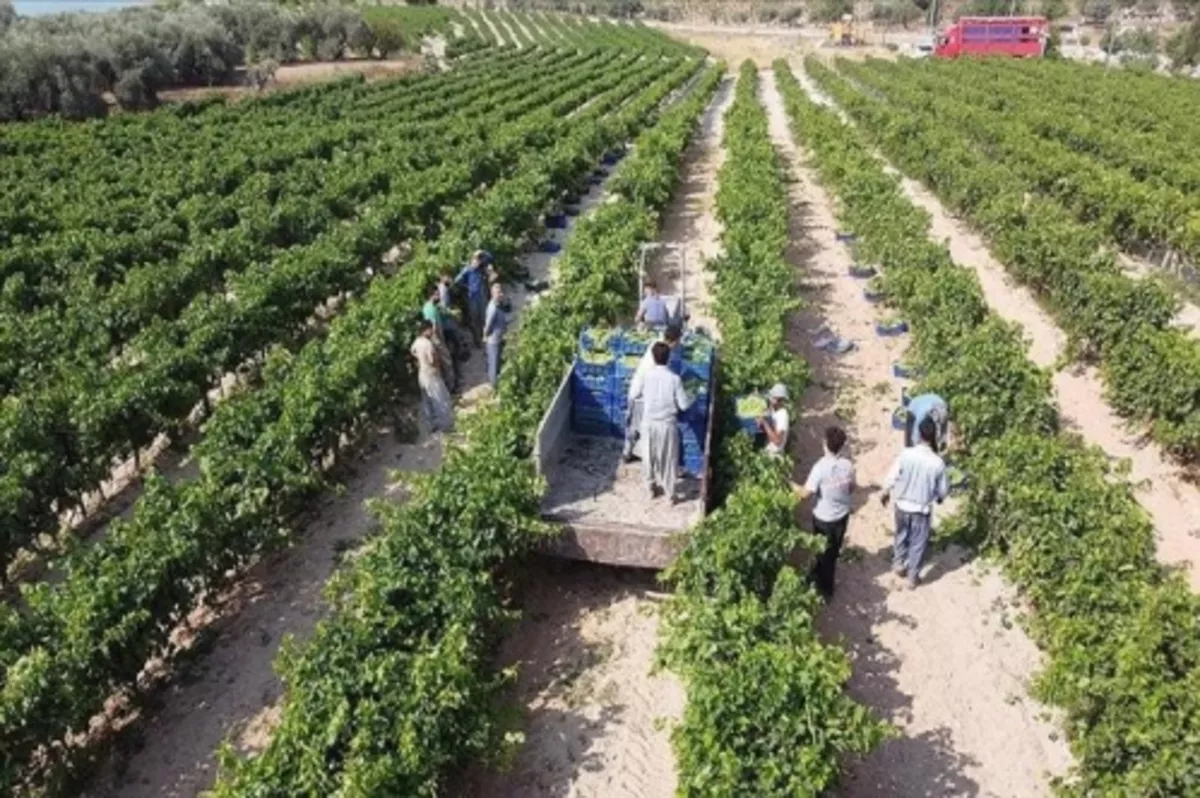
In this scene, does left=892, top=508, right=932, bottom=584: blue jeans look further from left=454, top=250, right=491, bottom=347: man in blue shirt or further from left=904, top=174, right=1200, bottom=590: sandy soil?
left=454, top=250, right=491, bottom=347: man in blue shirt

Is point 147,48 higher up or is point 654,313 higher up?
point 147,48

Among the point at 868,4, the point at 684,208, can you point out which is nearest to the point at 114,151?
the point at 684,208

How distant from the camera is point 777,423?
1065 cm

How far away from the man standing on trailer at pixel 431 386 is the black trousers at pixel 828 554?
5652 millimetres

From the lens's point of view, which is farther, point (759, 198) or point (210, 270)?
point (759, 198)

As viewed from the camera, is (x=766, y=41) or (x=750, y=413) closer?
(x=750, y=413)

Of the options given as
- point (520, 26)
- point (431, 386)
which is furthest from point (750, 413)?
point (520, 26)

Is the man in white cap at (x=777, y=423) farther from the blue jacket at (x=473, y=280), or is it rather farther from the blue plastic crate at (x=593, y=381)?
the blue jacket at (x=473, y=280)

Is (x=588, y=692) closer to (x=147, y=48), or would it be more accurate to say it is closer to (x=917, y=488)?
(x=917, y=488)

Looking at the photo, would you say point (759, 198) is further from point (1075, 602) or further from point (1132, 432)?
point (1075, 602)

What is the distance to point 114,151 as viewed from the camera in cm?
3184

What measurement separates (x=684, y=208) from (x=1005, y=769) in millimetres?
19897

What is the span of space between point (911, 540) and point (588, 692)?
148 inches

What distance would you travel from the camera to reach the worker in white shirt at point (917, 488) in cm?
934
